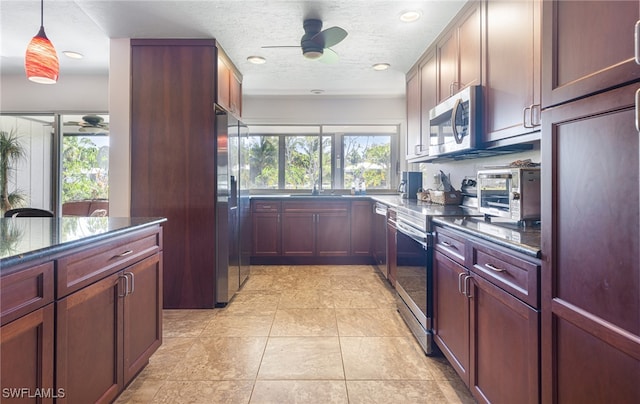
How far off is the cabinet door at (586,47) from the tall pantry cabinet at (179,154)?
2.58 metres

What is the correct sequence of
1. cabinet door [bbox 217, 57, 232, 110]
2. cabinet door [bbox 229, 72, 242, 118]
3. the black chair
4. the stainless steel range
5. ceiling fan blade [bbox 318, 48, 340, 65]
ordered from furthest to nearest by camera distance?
cabinet door [bbox 229, 72, 242, 118]
cabinet door [bbox 217, 57, 232, 110]
ceiling fan blade [bbox 318, 48, 340, 65]
the black chair
the stainless steel range

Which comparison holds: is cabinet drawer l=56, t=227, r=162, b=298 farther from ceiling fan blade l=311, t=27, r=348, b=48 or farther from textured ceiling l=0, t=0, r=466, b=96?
ceiling fan blade l=311, t=27, r=348, b=48

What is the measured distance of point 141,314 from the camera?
69.1 inches

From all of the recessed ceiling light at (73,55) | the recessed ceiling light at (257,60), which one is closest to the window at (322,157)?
the recessed ceiling light at (257,60)

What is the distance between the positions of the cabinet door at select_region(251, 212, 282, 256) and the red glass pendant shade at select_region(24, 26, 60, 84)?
278cm

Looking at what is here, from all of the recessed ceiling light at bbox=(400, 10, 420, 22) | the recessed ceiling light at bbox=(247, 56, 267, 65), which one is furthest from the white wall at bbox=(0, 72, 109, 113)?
the recessed ceiling light at bbox=(400, 10, 420, 22)

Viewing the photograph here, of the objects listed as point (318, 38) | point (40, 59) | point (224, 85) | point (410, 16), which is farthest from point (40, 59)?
point (410, 16)

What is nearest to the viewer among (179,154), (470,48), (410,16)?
(470,48)

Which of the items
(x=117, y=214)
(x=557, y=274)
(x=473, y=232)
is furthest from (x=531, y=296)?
(x=117, y=214)

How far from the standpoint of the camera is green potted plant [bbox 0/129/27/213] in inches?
163

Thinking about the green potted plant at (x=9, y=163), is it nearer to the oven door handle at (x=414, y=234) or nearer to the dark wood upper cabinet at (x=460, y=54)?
the oven door handle at (x=414, y=234)

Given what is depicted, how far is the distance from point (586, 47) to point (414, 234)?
1.55 metres

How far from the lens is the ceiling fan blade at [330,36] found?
2455mm

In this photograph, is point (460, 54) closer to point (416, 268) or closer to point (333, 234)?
point (416, 268)
